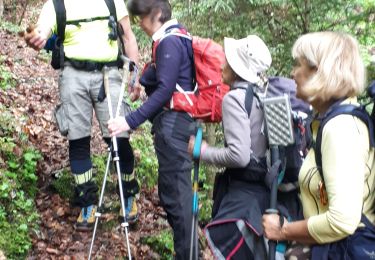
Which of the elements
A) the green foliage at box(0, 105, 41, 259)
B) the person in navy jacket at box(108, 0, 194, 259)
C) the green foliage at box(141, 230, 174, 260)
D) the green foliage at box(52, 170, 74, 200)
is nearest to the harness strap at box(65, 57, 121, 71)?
the person in navy jacket at box(108, 0, 194, 259)

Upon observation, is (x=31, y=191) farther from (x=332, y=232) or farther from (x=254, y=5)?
(x=332, y=232)

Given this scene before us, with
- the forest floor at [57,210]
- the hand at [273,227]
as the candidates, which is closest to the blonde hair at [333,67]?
the hand at [273,227]

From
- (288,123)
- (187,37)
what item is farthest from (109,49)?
(288,123)

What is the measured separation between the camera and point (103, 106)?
5.30 metres

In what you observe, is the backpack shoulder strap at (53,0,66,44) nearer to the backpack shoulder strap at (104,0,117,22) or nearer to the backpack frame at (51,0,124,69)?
the backpack frame at (51,0,124,69)

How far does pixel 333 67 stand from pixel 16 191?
4.14m

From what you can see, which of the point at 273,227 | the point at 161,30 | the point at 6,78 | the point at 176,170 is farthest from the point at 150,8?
the point at 6,78

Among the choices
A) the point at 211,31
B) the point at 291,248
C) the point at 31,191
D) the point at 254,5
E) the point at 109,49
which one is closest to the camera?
the point at 291,248

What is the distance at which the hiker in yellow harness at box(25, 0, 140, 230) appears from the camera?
16.5 ft

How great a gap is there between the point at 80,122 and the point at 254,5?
8.59 ft

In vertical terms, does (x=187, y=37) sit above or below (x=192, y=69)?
above

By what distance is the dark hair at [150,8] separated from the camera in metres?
4.40

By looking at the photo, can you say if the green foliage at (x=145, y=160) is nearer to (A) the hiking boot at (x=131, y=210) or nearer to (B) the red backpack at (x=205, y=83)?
(A) the hiking boot at (x=131, y=210)

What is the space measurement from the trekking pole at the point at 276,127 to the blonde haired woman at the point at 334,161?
0.76 feet
